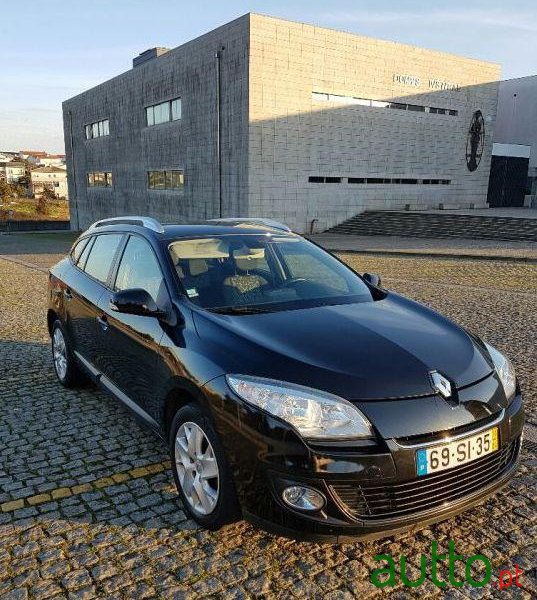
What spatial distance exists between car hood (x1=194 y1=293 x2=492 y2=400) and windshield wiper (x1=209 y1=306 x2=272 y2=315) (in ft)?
0.23

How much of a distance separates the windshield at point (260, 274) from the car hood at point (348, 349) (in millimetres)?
244

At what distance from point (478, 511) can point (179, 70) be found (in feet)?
106

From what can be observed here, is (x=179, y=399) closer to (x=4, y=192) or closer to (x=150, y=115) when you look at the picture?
(x=150, y=115)

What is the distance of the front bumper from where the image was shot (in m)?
2.24

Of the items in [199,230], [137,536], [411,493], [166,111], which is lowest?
[137,536]

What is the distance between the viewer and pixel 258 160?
27.0 metres

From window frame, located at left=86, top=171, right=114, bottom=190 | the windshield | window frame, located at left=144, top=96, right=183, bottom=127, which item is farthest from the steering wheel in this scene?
window frame, located at left=86, top=171, right=114, bottom=190

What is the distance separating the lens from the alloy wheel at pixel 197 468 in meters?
2.66

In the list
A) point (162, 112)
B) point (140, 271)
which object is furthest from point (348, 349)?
point (162, 112)

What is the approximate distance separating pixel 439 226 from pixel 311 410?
1017 inches

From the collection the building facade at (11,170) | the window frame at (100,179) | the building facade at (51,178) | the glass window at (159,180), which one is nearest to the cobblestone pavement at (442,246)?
the glass window at (159,180)

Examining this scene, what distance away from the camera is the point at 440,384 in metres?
2.47

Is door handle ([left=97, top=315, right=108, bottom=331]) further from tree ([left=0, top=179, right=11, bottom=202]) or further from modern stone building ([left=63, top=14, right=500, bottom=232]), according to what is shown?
tree ([left=0, top=179, right=11, bottom=202])

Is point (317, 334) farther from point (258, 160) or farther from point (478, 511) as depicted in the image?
point (258, 160)
